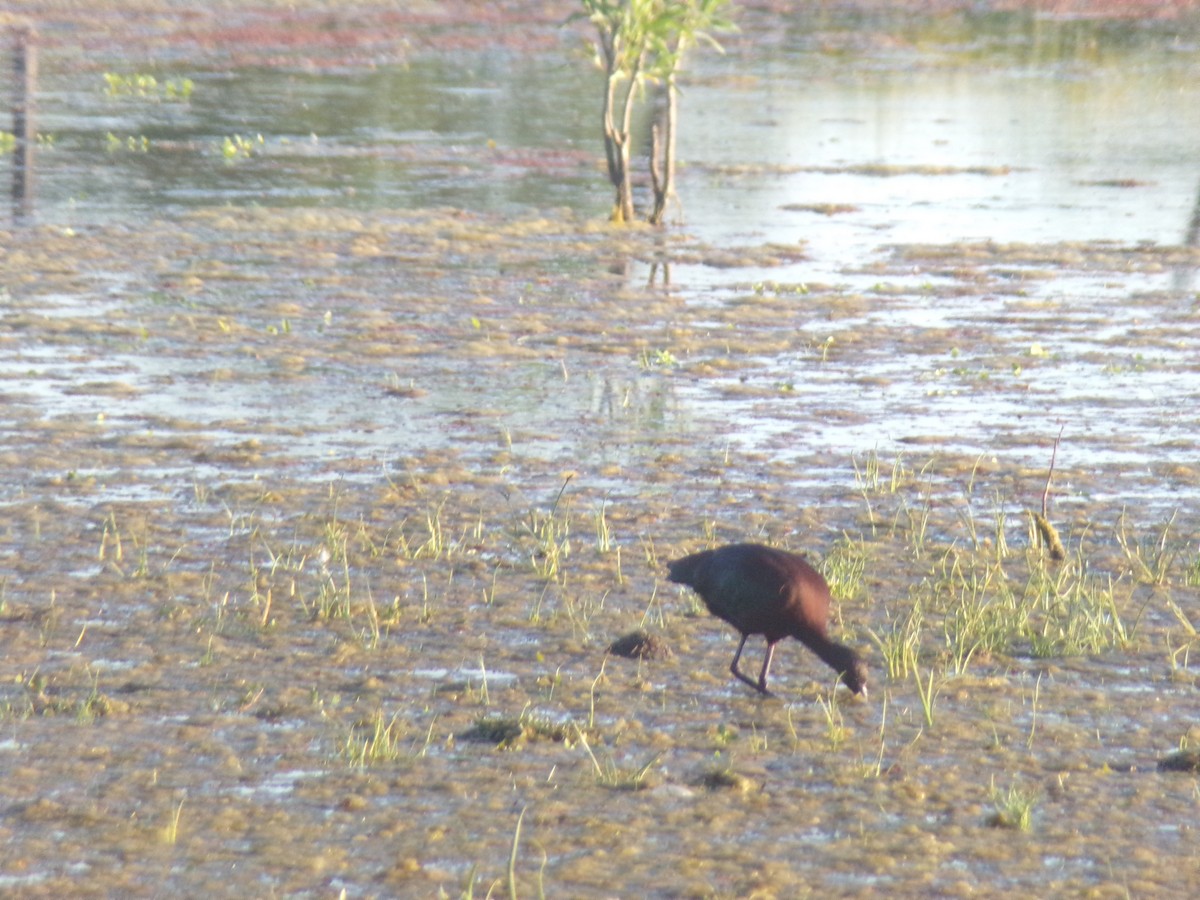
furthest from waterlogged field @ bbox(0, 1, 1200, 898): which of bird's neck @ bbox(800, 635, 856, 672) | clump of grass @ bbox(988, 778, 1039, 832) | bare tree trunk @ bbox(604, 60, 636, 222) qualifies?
bare tree trunk @ bbox(604, 60, 636, 222)

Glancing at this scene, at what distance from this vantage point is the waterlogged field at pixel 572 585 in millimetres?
4250

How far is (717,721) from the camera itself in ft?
16.6

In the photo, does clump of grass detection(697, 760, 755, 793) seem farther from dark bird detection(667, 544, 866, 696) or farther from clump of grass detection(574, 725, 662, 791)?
dark bird detection(667, 544, 866, 696)

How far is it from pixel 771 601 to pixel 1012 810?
1.00 meters

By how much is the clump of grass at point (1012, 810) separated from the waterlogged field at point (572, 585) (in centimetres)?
1

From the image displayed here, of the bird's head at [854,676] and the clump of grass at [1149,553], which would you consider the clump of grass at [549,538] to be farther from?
the clump of grass at [1149,553]

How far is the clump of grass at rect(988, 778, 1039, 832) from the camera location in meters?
4.33

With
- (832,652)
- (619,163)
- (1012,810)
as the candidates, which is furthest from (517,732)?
(619,163)

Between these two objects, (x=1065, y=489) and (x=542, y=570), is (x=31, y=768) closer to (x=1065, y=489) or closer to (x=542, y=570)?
(x=542, y=570)

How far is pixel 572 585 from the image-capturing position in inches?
249

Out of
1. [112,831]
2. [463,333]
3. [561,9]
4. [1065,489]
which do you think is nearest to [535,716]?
[112,831]

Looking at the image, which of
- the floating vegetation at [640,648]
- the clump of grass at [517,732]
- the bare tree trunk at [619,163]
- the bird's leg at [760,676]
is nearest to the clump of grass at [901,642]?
the bird's leg at [760,676]

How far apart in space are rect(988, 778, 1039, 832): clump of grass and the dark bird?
70 centimetres

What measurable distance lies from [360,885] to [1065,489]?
4.56 metres
